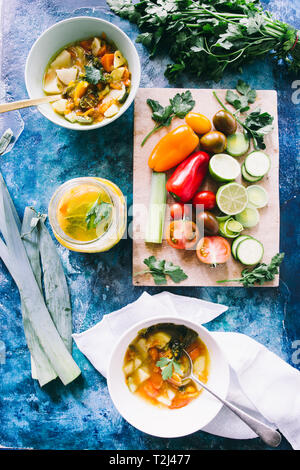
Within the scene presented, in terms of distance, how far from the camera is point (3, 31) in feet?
7.54

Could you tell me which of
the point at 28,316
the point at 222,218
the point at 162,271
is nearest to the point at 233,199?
the point at 222,218

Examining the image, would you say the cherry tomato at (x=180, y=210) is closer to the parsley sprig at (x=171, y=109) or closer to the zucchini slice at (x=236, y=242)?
the zucchini slice at (x=236, y=242)

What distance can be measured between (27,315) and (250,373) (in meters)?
→ 1.24

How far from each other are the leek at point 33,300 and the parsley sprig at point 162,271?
594 mm

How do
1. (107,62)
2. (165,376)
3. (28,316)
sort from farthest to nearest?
1. (28,316)
2. (107,62)
3. (165,376)

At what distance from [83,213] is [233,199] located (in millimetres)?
773

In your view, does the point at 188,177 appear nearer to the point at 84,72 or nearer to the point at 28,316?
the point at 84,72

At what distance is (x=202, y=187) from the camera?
86.4 inches

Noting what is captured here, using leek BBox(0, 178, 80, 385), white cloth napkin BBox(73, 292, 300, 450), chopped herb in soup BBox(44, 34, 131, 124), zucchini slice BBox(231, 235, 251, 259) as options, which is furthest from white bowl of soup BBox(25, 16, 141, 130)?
white cloth napkin BBox(73, 292, 300, 450)

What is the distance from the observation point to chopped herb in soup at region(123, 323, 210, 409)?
2.01 metres

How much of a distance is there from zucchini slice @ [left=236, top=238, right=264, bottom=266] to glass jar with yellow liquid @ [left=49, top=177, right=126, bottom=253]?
0.67 m

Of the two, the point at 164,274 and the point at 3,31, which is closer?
the point at 164,274
